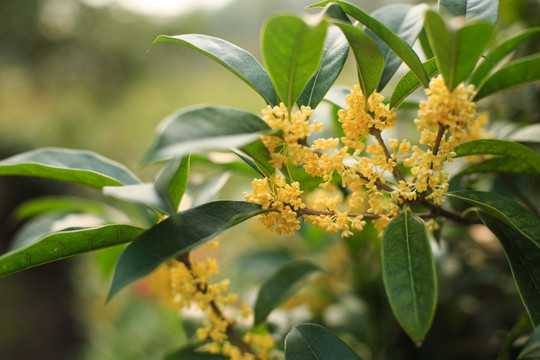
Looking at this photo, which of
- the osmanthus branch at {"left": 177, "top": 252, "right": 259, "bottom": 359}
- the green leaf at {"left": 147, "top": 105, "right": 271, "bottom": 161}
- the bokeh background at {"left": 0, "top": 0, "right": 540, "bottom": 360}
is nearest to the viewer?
the green leaf at {"left": 147, "top": 105, "right": 271, "bottom": 161}

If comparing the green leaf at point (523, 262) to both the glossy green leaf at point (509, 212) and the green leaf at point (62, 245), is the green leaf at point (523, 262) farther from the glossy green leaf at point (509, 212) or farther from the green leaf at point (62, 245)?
the green leaf at point (62, 245)

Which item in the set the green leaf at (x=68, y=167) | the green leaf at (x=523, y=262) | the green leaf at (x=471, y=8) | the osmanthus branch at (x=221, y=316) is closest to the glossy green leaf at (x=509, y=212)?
the green leaf at (x=523, y=262)

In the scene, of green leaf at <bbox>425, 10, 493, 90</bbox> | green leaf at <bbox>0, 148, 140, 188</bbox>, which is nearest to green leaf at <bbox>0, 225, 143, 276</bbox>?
green leaf at <bbox>0, 148, 140, 188</bbox>

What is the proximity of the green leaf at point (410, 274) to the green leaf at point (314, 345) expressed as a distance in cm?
17

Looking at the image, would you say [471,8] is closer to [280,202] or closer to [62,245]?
[280,202]

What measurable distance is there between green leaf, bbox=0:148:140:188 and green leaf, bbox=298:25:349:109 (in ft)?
1.07

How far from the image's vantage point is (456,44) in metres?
0.46

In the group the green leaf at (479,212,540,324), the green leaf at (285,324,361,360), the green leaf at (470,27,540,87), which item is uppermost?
the green leaf at (470,27,540,87)

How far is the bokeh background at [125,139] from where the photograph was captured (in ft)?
3.75

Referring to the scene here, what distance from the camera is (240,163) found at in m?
0.85

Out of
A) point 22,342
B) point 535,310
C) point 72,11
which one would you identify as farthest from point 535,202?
point 72,11

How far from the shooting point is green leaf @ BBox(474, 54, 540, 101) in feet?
1.86

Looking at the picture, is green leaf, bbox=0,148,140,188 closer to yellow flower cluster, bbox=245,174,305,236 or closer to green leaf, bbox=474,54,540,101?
yellow flower cluster, bbox=245,174,305,236

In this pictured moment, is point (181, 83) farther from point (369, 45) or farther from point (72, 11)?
point (369, 45)
